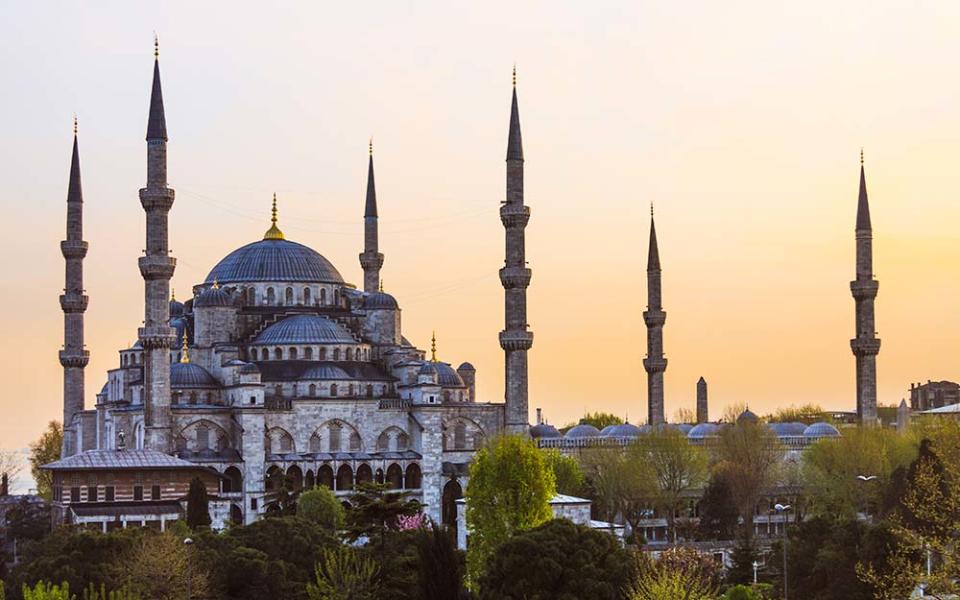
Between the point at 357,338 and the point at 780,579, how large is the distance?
28990 mm

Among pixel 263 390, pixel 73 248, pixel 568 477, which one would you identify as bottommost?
pixel 568 477

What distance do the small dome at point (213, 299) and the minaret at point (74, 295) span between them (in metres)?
4.57

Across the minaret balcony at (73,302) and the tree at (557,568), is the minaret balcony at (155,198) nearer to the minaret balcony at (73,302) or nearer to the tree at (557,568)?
the minaret balcony at (73,302)

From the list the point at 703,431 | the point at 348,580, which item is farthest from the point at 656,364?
the point at 348,580

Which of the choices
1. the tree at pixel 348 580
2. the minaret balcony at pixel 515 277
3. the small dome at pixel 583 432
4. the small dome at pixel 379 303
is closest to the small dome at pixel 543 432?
the small dome at pixel 583 432

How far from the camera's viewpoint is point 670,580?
28.5m

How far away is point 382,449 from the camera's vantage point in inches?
2381

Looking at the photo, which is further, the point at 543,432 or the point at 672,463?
the point at 543,432

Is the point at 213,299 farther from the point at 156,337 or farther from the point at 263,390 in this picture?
the point at 156,337

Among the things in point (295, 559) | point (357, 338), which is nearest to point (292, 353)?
point (357, 338)

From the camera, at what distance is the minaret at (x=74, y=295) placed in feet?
209

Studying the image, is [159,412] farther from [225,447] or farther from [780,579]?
[780,579]

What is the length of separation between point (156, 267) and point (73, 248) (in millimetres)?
9064

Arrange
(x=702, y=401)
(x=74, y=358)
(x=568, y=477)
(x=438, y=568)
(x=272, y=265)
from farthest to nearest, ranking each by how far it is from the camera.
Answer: (x=702, y=401), (x=272, y=265), (x=74, y=358), (x=568, y=477), (x=438, y=568)
